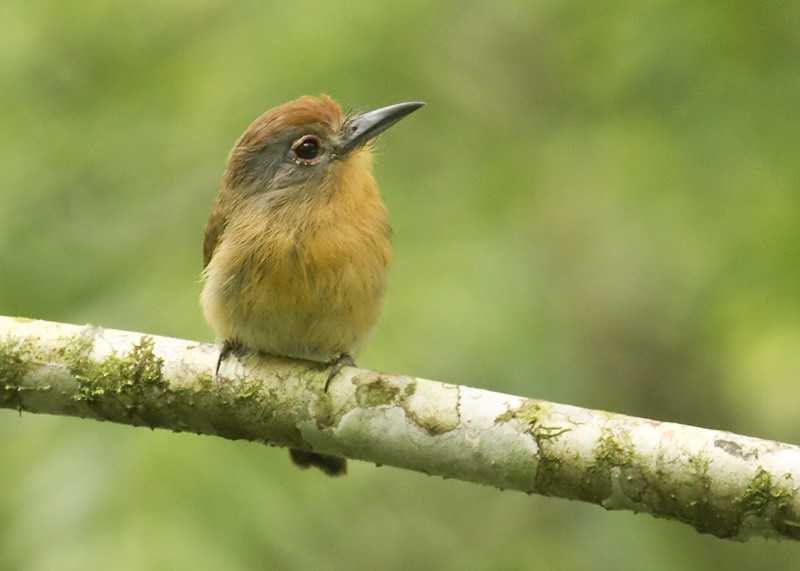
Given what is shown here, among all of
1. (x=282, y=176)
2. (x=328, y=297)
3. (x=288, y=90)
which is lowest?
(x=328, y=297)

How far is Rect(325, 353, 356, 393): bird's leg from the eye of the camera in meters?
3.21

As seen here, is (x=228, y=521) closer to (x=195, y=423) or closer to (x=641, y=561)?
(x=195, y=423)

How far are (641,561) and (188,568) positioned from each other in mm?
1713

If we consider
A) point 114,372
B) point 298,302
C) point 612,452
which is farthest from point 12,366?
point 612,452

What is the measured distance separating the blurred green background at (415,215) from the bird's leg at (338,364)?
0.40 meters

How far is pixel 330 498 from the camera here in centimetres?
390

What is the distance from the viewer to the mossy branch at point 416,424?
266 cm

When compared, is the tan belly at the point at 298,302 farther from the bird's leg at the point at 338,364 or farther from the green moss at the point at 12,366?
the green moss at the point at 12,366

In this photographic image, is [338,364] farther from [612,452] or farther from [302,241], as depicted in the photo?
[612,452]

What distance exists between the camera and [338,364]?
3309mm

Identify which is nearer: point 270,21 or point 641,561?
point 641,561

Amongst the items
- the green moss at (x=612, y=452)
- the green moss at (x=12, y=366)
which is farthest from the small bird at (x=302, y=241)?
the green moss at (x=612, y=452)

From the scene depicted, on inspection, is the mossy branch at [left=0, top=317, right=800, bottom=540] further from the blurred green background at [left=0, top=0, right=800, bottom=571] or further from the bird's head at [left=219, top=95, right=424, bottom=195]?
the bird's head at [left=219, top=95, right=424, bottom=195]

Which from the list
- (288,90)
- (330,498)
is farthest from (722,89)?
(330,498)
